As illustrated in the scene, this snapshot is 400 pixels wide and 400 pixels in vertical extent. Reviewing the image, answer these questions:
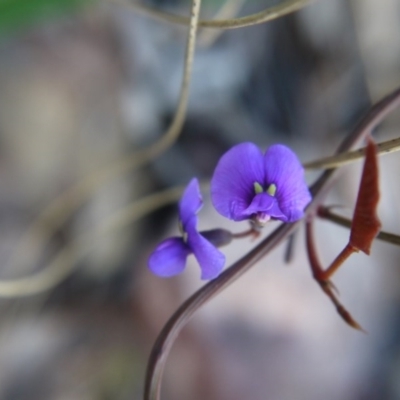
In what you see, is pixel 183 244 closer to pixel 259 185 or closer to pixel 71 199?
pixel 259 185

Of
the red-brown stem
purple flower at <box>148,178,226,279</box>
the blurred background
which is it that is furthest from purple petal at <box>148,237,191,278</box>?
the blurred background

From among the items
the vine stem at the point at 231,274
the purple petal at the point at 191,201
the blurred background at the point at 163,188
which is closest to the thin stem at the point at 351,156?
the vine stem at the point at 231,274

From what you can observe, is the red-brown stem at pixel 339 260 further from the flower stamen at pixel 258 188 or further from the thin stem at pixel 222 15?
the thin stem at pixel 222 15

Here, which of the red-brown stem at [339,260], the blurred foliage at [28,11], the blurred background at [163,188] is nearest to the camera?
the red-brown stem at [339,260]

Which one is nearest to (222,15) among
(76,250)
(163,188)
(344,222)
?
(163,188)

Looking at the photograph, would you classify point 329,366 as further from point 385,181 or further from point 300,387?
point 385,181

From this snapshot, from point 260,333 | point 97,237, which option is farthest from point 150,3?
point 260,333
